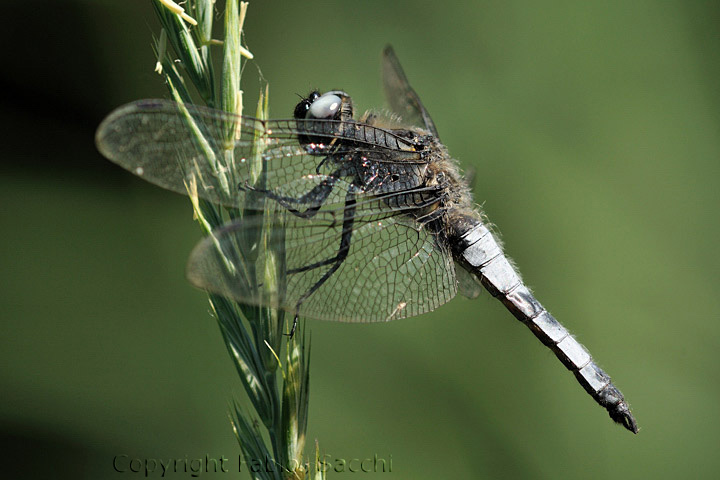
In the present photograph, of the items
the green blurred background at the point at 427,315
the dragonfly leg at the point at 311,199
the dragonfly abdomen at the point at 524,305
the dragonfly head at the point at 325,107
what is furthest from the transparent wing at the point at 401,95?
the dragonfly leg at the point at 311,199

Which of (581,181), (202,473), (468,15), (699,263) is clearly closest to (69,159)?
(202,473)

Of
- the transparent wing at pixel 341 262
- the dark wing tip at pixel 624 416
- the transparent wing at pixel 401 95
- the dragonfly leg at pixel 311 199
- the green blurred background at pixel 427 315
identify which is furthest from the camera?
the transparent wing at pixel 401 95

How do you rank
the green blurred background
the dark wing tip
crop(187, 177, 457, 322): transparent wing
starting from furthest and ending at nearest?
the green blurred background
the dark wing tip
crop(187, 177, 457, 322): transparent wing

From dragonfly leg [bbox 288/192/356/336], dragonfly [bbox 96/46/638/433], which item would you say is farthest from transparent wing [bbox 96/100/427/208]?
dragonfly leg [bbox 288/192/356/336]

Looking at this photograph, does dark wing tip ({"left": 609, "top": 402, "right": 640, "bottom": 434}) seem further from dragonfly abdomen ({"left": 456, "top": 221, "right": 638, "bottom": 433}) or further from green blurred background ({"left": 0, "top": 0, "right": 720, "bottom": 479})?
green blurred background ({"left": 0, "top": 0, "right": 720, "bottom": 479})

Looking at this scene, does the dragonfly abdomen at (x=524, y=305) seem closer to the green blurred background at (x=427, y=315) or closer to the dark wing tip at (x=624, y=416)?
the dark wing tip at (x=624, y=416)

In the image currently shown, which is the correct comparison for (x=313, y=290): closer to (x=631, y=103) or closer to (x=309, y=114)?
(x=309, y=114)

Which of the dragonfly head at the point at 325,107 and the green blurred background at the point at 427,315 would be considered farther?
the green blurred background at the point at 427,315
